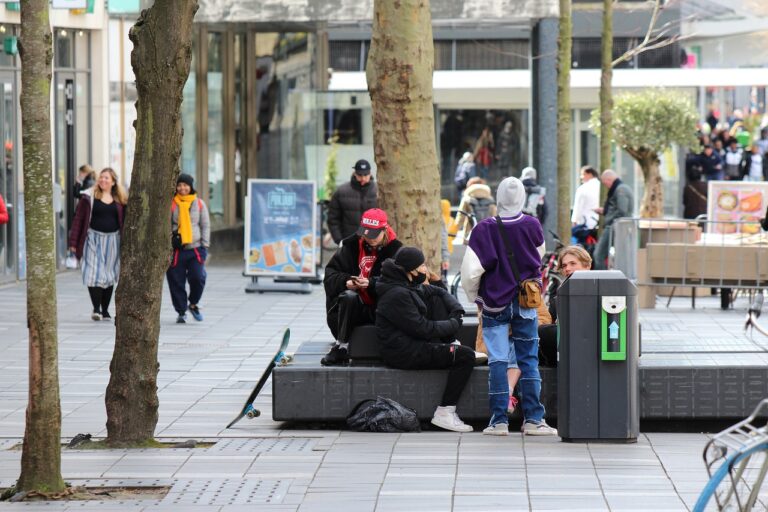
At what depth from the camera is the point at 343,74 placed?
119 ft

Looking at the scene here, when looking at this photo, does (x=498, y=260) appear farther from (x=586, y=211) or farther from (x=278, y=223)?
(x=586, y=211)

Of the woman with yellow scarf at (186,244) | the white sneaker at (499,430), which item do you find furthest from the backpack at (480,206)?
the white sneaker at (499,430)

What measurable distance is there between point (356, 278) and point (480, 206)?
423 inches

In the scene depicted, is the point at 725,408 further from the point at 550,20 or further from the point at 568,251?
the point at 550,20

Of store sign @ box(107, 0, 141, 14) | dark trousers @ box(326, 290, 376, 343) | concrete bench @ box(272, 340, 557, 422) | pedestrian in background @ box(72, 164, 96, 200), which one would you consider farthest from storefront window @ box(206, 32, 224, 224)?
concrete bench @ box(272, 340, 557, 422)

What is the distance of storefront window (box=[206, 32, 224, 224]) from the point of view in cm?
2578

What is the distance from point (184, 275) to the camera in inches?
619

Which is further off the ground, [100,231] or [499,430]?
[100,231]

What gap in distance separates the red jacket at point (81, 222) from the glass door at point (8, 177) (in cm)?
394

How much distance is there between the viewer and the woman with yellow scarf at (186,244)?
51.1 ft

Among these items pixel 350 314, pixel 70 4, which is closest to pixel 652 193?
pixel 70 4

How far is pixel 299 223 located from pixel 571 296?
10172 millimetres

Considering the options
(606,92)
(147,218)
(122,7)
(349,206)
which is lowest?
(349,206)

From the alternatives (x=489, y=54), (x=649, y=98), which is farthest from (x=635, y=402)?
(x=489, y=54)
